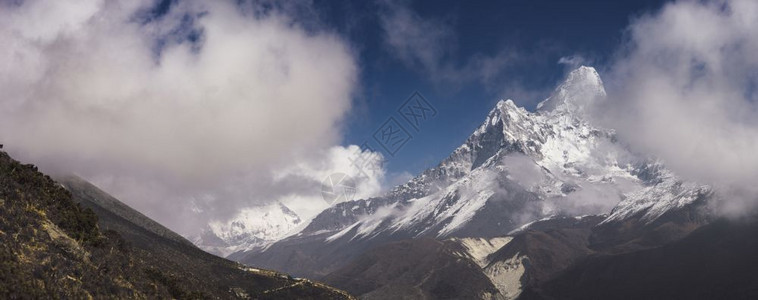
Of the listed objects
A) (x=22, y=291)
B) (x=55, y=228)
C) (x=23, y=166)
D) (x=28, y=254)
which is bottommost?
(x=22, y=291)

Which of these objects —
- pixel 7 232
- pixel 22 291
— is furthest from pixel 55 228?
pixel 22 291

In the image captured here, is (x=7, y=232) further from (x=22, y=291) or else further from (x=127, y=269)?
(x=127, y=269)

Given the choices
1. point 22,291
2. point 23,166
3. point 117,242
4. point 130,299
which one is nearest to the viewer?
point 22,291

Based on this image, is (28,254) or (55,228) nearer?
(28,254)

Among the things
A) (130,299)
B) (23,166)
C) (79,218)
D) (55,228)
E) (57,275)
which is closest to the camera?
(57,275)

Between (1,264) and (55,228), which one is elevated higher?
(55,228)

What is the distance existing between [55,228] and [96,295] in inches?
680

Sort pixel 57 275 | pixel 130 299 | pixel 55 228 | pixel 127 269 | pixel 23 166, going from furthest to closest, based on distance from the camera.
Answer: pixel 23 166
pixel 127 269
pixel 55 228
pixel 130 299
pixel 57 275

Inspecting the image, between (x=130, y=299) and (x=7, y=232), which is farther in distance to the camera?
(x=130, y=299)

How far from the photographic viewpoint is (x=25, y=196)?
268ft

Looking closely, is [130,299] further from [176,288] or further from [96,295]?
[176,288]

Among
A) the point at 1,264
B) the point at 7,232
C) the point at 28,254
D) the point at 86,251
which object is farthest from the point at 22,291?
the point at 86,251

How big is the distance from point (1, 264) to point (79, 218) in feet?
113

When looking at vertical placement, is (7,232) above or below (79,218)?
below
